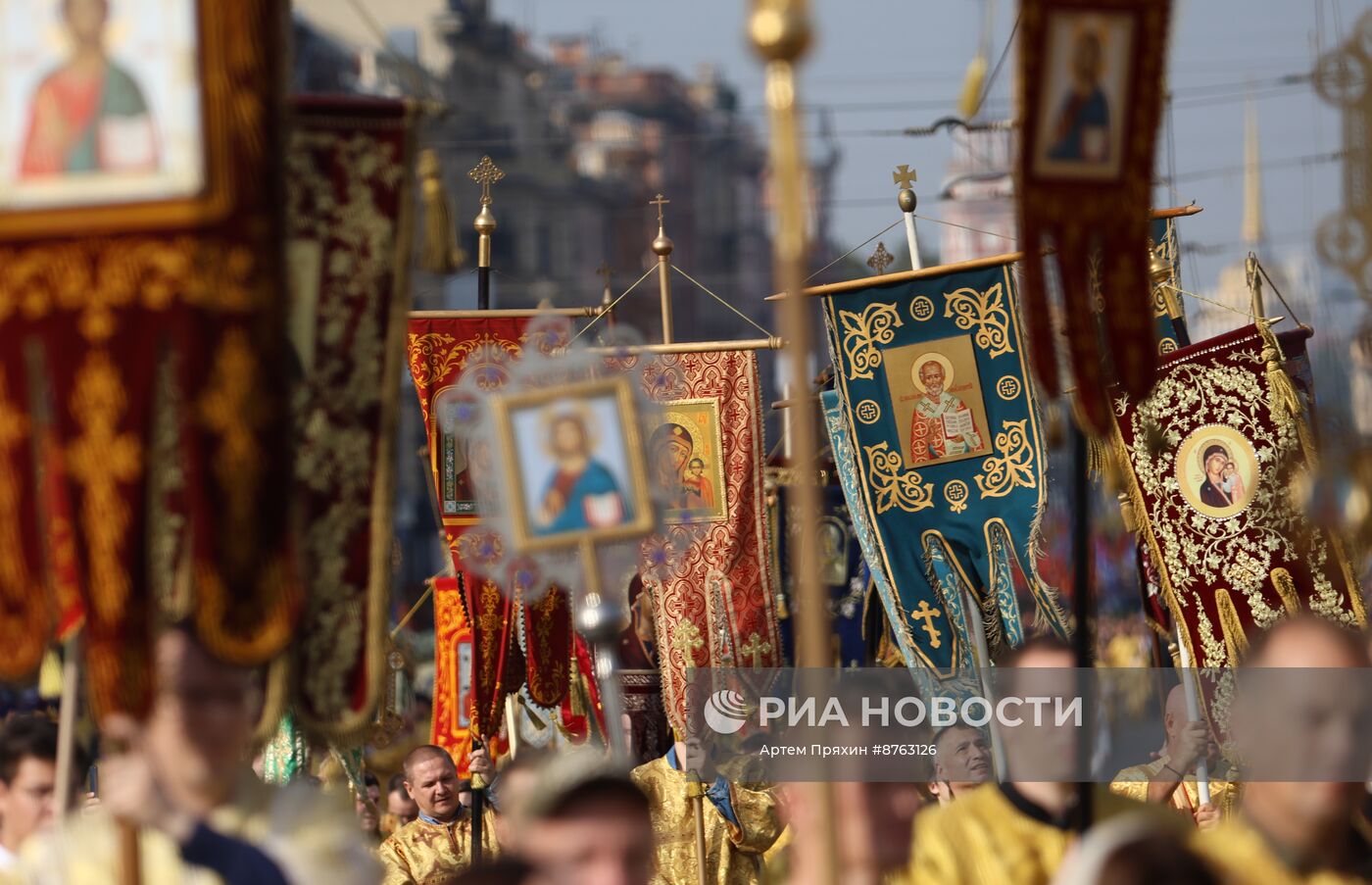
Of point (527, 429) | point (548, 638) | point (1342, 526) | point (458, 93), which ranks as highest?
point (458, 93)

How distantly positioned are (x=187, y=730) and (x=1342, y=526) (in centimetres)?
300

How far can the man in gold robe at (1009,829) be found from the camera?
433cm

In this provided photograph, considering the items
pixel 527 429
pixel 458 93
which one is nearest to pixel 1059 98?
pixel 527 429

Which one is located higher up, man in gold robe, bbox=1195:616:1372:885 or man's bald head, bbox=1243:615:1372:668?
man's bald head, bbox=1243:615:1372:668

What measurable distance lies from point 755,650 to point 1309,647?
16.3 feet

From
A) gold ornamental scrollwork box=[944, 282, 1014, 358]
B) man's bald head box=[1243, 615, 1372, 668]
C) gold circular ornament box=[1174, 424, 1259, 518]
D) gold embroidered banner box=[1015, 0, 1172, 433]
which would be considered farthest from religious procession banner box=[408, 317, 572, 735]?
man's bald head box=[1243, 615, 1372, 668]


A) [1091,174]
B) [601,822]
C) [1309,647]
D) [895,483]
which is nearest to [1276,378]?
[895,483]

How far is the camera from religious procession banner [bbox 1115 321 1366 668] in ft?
25.3

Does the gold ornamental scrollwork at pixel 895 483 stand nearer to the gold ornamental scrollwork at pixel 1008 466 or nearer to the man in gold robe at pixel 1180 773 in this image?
the gold ornamental scrollwork at pixel 1008 466

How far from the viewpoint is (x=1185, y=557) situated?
7.96 m

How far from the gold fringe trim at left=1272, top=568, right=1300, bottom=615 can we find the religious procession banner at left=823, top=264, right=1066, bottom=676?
1003 mm

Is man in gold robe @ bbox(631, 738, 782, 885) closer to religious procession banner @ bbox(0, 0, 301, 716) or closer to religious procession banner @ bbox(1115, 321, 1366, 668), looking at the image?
religious procession banner @ bbox(1115, 321, 1366, 668)

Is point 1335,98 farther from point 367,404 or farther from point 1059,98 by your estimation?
point 367,404

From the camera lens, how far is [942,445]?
865 centimetres
